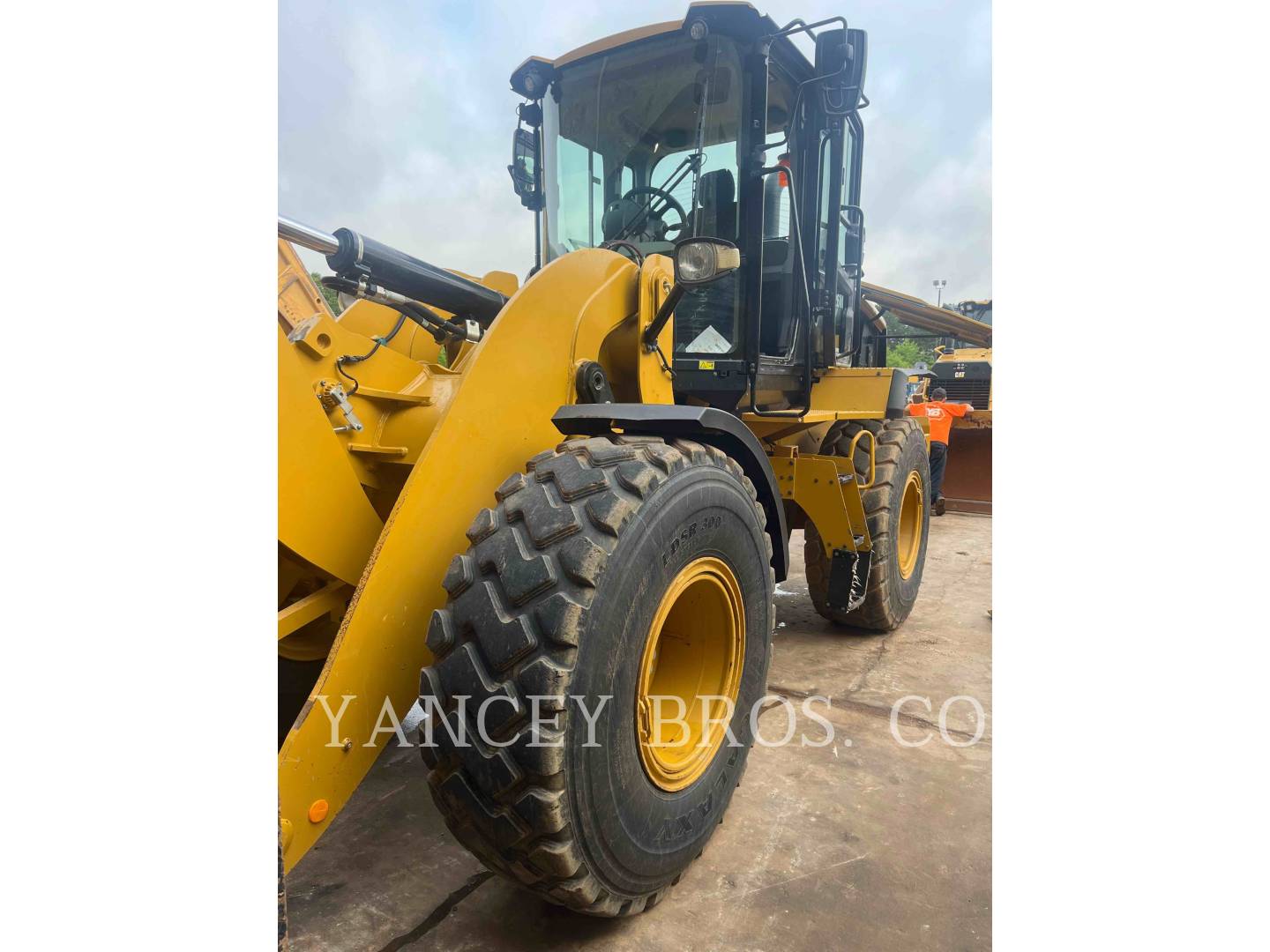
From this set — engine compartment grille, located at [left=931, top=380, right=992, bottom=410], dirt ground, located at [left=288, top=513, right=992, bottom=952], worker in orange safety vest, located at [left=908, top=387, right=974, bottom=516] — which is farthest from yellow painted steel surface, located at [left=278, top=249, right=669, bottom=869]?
engine compartment grille, located at [left=931, top=380, right=992, bottom=410]

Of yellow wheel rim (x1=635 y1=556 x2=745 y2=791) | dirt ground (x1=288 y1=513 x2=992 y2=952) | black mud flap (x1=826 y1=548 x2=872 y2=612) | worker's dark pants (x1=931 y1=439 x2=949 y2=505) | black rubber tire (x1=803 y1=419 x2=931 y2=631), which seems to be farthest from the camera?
worker's dark pants (x1=931 y1=439 x2=949 y2=505)

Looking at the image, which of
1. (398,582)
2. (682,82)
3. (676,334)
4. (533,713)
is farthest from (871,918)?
(682,82)

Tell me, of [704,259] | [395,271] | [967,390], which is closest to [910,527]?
[704,259]

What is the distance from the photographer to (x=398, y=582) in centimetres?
191

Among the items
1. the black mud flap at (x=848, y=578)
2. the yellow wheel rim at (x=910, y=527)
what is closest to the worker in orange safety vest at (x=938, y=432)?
the yellow wheel rim at (x=910, y=527)

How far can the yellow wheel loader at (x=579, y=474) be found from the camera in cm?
173

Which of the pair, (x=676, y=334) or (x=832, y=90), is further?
(x=832, y=90)

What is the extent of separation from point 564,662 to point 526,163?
2720 mm

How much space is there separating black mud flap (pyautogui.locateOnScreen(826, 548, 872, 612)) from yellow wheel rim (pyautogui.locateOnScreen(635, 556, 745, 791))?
2009 mm

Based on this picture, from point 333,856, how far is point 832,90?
3750 millimetres

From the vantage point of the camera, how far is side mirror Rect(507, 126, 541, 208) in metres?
3.59

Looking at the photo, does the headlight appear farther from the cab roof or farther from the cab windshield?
the cab roof

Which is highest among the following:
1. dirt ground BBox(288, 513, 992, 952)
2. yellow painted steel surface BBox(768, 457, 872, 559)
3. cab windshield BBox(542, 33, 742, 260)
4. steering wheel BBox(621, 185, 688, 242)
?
cab windshield BBox(542, 33, 742, 260)

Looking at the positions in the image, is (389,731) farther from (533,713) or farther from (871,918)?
(871,918)
